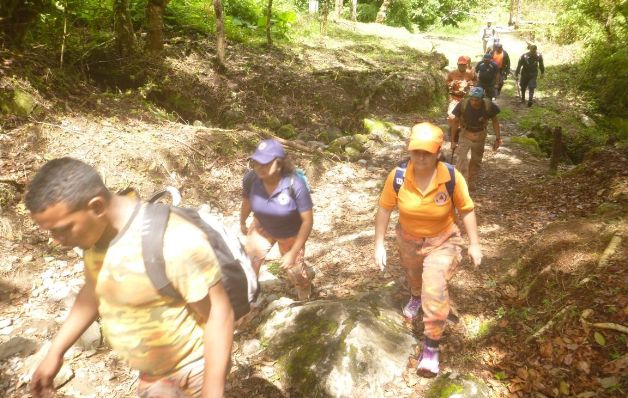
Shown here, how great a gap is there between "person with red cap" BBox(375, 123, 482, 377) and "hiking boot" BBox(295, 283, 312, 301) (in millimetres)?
1553

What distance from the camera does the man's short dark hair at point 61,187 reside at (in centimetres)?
174

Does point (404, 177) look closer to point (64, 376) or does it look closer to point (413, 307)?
point (413, 307)

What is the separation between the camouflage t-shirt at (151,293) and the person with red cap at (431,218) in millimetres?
2028

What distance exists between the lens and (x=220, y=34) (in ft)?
33.7

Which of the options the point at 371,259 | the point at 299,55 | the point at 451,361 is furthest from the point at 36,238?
the point at 299,55

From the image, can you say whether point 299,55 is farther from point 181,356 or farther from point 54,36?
point 181,356

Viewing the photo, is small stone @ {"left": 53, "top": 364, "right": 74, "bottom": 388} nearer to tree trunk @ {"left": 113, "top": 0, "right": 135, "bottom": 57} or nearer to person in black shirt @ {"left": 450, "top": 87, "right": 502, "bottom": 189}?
person in black shirt @ {"left": 450, "top": 87, "right": 502, "bottom": 189}

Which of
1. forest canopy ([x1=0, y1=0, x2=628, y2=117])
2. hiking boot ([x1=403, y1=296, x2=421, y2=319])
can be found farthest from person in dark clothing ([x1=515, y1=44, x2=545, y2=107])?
hiking boot ([x1=403, y1=296, x2=421, y2=319])

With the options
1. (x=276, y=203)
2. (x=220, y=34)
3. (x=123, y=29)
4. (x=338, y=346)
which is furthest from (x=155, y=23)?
(x=338, y=346)

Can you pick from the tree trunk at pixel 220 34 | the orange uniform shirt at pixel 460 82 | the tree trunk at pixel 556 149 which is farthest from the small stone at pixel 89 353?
the tree trunk at pixel 556 149

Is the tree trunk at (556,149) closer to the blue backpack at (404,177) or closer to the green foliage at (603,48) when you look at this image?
the blue backpack at (404,177)

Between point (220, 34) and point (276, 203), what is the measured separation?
784 centimetres

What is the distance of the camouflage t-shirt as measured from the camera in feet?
5.97

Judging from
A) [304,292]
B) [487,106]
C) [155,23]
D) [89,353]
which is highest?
[155,23]
